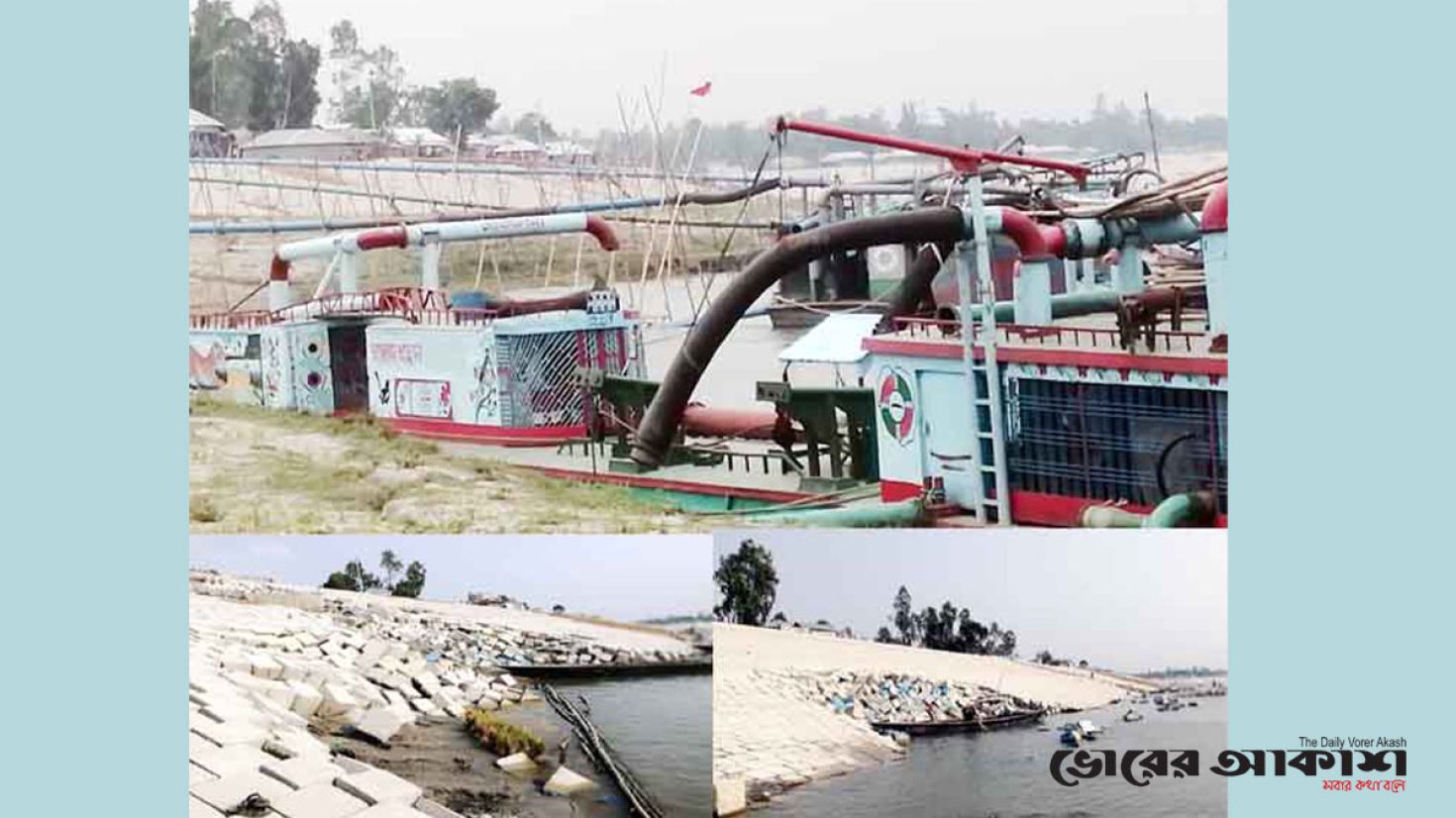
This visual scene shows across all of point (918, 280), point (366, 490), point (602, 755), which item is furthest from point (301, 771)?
point (918, 280)

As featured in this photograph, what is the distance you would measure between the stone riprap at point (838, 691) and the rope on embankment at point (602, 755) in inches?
12.1

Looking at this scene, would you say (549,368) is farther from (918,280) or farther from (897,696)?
(897,696)

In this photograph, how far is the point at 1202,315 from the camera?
314 inches

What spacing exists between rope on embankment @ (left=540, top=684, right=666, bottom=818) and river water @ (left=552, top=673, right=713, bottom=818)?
1.0 inches

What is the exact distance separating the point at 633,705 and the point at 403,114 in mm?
2673

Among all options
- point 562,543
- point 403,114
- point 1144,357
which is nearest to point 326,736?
point 562,543

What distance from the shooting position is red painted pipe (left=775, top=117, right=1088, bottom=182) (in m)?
8.20

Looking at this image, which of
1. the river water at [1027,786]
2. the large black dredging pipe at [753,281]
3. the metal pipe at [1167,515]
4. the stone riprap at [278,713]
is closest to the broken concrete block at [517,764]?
the stone riprap at [278,713]

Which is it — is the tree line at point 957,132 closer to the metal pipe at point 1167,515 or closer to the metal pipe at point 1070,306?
the metal pipe at point 1070,306

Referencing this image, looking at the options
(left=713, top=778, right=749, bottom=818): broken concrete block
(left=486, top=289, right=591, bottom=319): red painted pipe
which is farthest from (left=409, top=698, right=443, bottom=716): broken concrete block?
(left=486, top=289, right=591, bottom=319): red painted pipe

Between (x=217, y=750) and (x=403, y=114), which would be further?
(x=403, y=114)

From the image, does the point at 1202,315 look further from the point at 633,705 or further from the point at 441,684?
the point at 441,684

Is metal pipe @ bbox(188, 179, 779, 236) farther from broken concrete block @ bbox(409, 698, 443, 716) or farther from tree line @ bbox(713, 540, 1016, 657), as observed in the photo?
broken concrete block @ bbox(409, 698, 443, 716)

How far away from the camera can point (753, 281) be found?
8.29m
